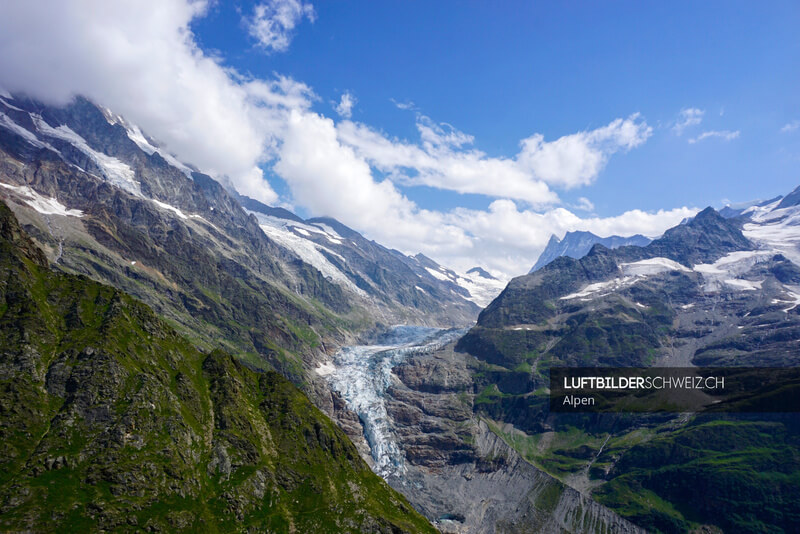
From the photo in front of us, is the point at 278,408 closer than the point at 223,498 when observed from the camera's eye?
No

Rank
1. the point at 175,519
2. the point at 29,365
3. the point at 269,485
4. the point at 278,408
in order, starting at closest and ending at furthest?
the point at 175,519 < the point at 29,365 < the point at 269,485 < the point at 278,408

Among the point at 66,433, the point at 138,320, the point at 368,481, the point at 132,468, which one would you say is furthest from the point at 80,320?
the point at 368,481

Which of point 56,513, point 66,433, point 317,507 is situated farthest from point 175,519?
point 317,507

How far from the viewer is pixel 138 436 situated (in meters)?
121

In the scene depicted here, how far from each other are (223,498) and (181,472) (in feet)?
45.0

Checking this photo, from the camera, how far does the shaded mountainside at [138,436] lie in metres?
102

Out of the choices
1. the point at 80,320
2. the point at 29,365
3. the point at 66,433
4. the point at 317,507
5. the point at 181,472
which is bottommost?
the point at 317,507

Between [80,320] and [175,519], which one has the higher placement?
[80,320]

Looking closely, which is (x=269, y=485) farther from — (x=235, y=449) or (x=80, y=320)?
(x=80, y=320)

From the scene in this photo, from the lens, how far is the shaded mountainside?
10188 centimetres

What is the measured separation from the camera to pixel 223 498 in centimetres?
12431

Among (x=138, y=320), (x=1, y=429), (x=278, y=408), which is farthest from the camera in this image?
(x=278, y=408)

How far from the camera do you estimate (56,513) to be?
93.4 metres

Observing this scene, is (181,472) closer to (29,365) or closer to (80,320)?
(29,365)
